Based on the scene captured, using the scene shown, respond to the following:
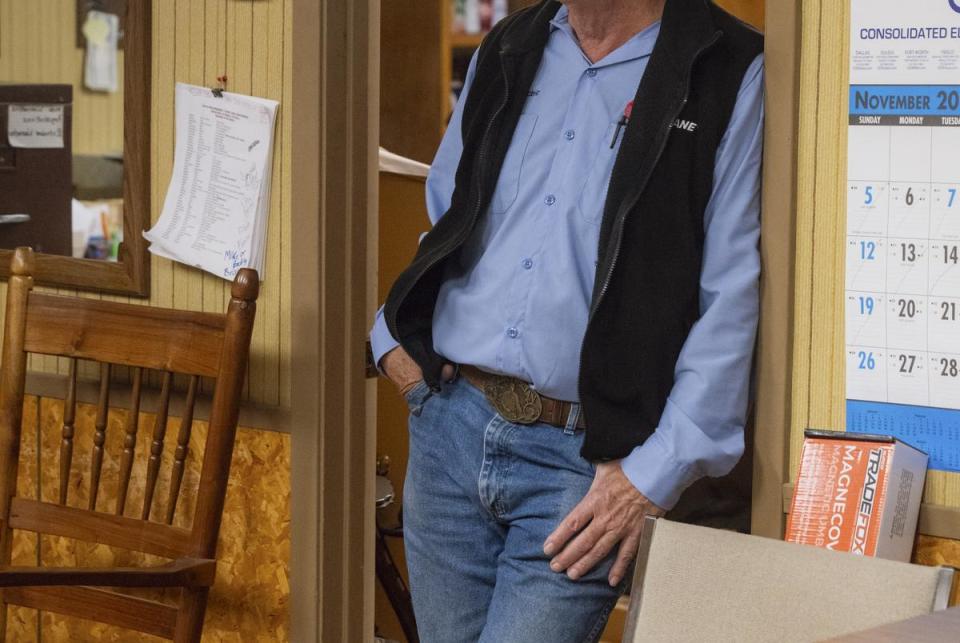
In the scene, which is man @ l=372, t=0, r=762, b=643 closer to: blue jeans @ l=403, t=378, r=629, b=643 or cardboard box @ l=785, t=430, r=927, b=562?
blue jeans @ l=403, t=378, r=629, b=643

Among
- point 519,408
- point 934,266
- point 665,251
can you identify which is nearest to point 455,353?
point 519,408

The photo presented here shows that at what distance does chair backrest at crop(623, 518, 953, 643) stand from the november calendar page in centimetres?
31

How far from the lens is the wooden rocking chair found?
1997 millimetres

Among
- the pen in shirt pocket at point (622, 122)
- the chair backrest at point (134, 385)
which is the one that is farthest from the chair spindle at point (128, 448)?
the pen in shirt pocket at point (622, 122)

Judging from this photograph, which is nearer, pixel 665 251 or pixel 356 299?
pixel 665 251

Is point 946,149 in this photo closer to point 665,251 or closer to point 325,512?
point 665,251

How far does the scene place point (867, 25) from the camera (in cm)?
159

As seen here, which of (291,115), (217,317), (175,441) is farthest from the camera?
(175,441)

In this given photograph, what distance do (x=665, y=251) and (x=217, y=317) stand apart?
2.64ft

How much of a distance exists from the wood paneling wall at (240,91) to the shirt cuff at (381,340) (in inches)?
12.7

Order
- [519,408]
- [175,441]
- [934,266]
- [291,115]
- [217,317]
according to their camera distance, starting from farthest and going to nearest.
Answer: [175,441] → [291,115] → [217,317] → [519,408] → [934,266]

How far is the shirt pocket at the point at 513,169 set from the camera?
1.76 metres

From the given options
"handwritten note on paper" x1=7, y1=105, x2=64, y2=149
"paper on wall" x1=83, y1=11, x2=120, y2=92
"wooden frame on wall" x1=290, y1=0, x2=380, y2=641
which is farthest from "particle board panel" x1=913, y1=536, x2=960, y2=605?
"paper on wall" x1=83, y1=11, x2=120, y2=92

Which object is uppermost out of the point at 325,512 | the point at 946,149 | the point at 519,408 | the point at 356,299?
the point at 946,149
